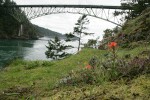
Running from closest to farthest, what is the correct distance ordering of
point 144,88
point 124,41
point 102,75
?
point 144,88, point 102,75, point 124,41

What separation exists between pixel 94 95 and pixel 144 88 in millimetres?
655

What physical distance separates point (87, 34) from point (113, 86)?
186ft

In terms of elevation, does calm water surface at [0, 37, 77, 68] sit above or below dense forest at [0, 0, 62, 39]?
below

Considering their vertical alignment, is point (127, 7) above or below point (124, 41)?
above

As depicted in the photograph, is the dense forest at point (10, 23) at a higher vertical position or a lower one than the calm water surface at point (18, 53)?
higher

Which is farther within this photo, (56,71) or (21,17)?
(21,17)

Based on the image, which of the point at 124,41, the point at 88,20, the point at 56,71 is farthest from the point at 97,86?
the point at 88,20

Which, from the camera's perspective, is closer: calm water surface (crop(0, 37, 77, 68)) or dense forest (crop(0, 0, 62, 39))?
calm water surface (crop(0, 37, 77, 68))

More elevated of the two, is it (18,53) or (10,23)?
(10,23)

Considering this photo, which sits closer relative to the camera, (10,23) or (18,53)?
(18,53)

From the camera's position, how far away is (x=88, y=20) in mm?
60531

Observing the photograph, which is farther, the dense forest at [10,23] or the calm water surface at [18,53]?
the dense forest at [10,23]

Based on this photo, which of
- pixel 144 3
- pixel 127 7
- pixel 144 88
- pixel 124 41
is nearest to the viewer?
pixel 144 88

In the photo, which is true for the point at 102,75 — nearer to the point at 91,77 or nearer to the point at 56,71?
the point at 91,77
